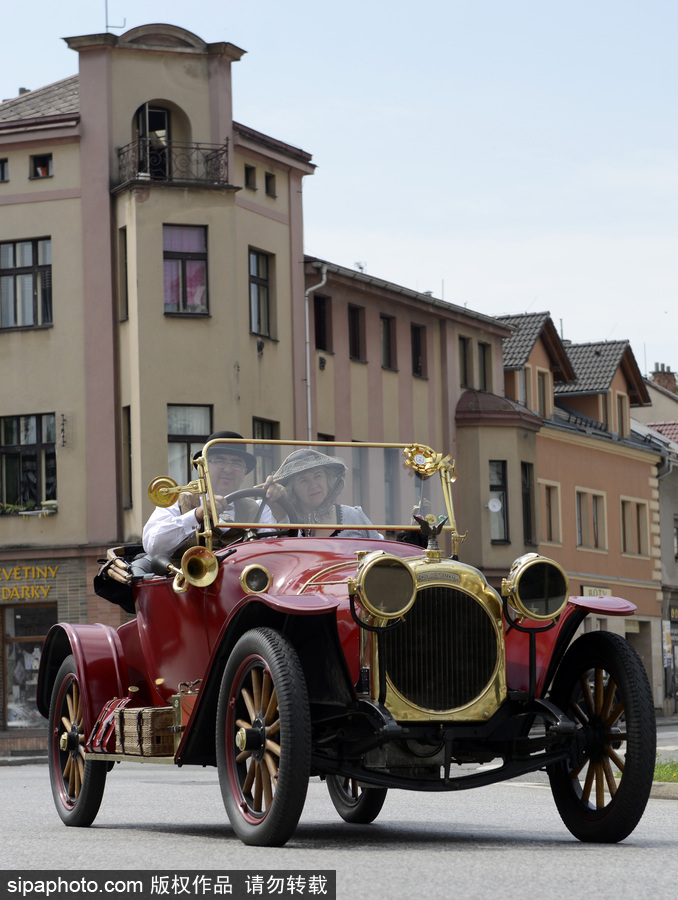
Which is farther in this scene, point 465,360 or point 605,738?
point 465,360

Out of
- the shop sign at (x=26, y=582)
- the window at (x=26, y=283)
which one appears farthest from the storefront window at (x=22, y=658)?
the window at (x=26, y=283)

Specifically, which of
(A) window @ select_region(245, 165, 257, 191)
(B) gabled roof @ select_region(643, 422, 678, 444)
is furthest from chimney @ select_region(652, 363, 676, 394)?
(A) window @ select_region(245, 165, 257, 191)

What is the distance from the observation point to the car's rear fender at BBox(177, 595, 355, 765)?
8.06 metres

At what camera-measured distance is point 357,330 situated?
→ 39.6 meters

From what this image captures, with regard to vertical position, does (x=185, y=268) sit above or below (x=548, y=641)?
above

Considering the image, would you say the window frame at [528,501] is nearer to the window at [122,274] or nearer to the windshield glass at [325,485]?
the window at [122,274]

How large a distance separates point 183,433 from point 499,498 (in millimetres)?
12160

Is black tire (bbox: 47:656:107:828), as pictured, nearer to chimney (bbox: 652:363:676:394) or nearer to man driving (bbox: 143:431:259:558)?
man driving (bbox: 143:431:259:558)

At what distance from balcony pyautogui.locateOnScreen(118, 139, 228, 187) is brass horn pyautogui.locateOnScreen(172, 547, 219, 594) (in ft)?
81.9

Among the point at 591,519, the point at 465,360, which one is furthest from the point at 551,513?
the point at 465,360

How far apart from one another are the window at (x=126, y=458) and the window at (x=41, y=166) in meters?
5.04

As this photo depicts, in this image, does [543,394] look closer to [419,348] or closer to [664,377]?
[419,348]

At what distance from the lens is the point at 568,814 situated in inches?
346

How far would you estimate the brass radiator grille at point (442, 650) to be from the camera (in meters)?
8.09
